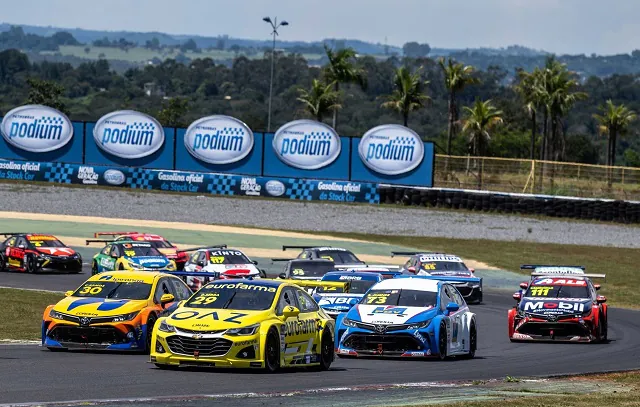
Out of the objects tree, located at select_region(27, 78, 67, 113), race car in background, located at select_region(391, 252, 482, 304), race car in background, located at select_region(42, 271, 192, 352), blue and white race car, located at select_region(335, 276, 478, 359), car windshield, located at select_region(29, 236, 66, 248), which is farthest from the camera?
tree, located at select_region(27, 78, 67, 113)

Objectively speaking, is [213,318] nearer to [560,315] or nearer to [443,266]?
[560,315]

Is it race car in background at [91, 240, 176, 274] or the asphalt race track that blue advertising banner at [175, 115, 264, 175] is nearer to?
race car in background at [91, 240, 176, 274]

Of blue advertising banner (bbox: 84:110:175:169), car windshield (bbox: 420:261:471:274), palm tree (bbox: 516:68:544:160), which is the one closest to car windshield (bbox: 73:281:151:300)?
car windshield (bbox: 420:261:471:274)

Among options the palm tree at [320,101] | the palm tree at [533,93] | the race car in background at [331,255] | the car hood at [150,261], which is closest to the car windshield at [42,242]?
the car hood at [150,261]

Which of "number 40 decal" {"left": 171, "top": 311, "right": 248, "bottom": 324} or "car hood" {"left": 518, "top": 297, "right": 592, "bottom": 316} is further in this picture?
"car hood" {"left": 518, "top": 297, "right": 592, "bottom": 316}

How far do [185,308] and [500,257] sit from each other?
33302 millimetres

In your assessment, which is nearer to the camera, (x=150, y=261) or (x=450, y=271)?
(x=450, y=271)

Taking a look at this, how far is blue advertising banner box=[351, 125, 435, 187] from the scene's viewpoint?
6069 centimetres

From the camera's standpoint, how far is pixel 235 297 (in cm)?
1816

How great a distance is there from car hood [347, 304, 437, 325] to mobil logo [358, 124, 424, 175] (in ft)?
130

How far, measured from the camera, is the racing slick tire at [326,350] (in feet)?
61.1

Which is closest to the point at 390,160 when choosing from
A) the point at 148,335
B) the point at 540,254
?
the point at 540,254

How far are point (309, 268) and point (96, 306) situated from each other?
13862mm

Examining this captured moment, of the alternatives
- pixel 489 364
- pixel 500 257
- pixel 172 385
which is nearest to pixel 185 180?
pixel 500 257
